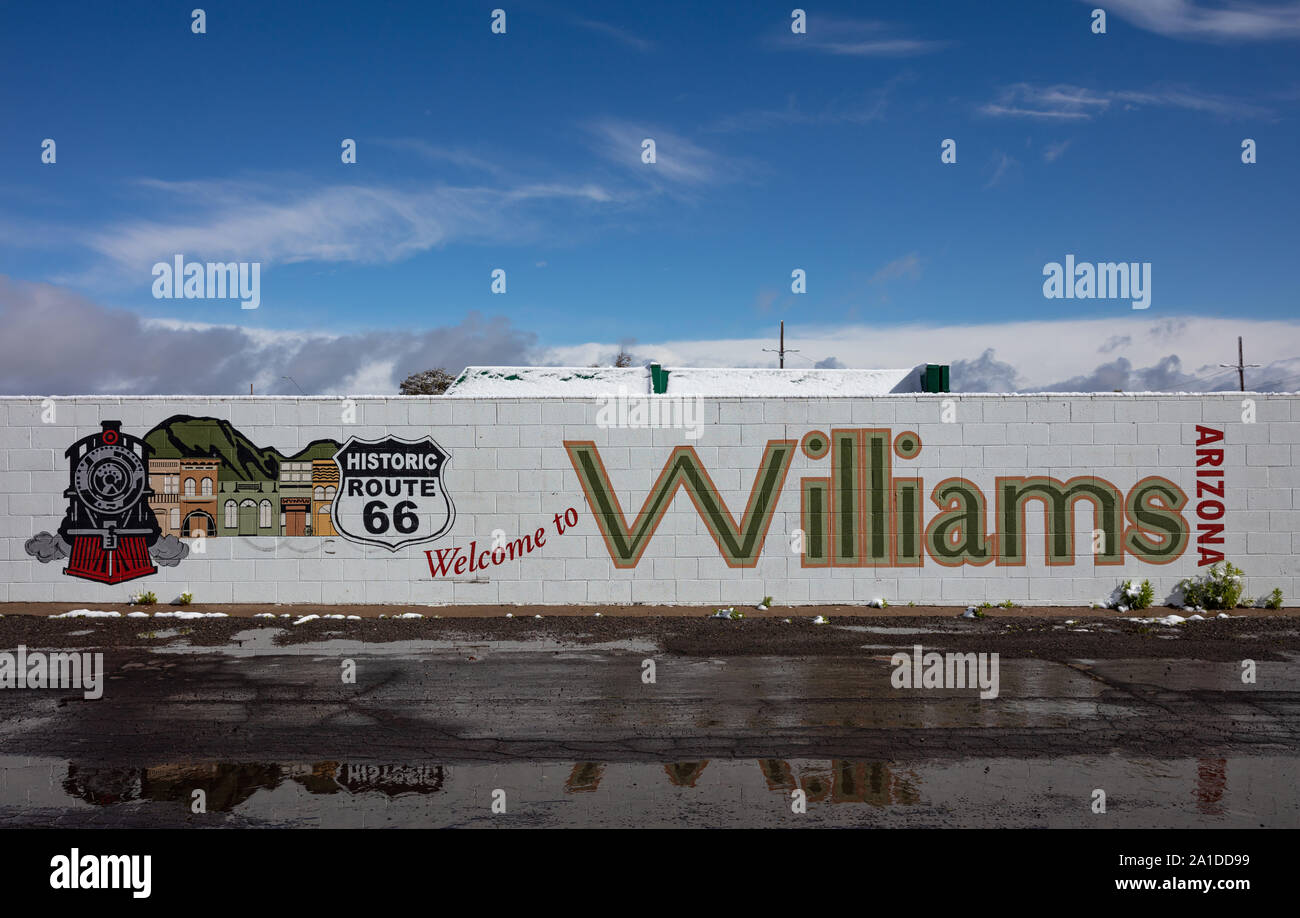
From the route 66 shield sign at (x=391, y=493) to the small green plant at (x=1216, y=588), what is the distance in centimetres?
1028

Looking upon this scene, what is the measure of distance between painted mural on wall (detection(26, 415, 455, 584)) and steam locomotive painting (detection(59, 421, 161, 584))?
14mm

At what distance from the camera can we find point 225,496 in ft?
Answer: 43.7

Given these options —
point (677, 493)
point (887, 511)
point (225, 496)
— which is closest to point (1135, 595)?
point (887, 511)

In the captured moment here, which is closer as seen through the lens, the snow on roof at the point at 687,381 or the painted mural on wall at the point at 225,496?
the painted mural on wall at the point at 225,496

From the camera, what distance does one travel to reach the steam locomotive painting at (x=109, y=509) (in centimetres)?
1331

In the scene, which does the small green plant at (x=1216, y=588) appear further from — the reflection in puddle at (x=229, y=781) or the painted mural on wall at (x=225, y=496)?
the reflection in puddle at (x=229, y=781)

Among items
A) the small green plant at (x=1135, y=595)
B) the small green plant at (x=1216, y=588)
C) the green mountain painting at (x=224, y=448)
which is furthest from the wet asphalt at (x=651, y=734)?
the green mountain painting at (x=224, y=448)

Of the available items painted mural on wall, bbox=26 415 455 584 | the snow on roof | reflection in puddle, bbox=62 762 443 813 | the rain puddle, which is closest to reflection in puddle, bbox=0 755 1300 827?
reflection in puddle, bbox=62 762 443 813

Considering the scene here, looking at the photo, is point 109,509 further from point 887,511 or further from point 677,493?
point 887,511

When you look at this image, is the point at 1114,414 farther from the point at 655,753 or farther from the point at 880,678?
the point at 655,753

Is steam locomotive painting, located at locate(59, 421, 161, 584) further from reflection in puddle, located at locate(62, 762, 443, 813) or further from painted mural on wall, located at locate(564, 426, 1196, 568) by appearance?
reflection in puddle, located at locate(62, 762, 443, 813)

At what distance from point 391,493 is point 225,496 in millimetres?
2334
